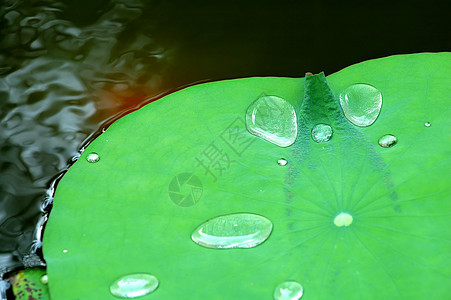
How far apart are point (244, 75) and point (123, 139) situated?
0.47 meters

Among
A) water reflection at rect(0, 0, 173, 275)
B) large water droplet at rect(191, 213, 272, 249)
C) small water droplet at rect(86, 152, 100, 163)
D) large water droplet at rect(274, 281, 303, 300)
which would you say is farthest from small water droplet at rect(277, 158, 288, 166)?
water reflection at rect(0, 0, 173, 275)

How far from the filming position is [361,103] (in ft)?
3.37

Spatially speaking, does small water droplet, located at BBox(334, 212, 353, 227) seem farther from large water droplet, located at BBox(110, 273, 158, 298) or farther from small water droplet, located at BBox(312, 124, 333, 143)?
large water droplet, located at BBox(110, 273, 158, 298)

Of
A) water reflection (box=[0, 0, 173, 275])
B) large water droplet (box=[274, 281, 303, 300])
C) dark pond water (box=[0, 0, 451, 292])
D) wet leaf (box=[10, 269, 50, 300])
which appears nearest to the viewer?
large water droplet (box=[274, 281, 303, 300])

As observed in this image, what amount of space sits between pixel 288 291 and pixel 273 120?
1.29ft

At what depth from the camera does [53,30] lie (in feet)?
4.72

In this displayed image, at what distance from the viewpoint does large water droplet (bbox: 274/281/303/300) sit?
778 millimetres

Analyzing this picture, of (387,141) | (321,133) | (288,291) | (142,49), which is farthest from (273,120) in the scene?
(142,49)

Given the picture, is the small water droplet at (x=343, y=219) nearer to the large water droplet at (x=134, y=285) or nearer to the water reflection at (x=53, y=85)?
the large water droplet at (x=134, y=285)

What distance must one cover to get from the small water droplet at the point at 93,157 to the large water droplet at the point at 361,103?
1.85 feet

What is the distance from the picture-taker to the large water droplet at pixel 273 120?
3.27 feet

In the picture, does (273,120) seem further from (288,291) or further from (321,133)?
(288,291)

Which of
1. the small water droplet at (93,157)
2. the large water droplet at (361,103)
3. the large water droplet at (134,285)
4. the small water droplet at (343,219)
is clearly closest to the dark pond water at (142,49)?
the small water droplet at (93,157)

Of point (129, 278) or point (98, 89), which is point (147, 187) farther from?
point (98, 89)
